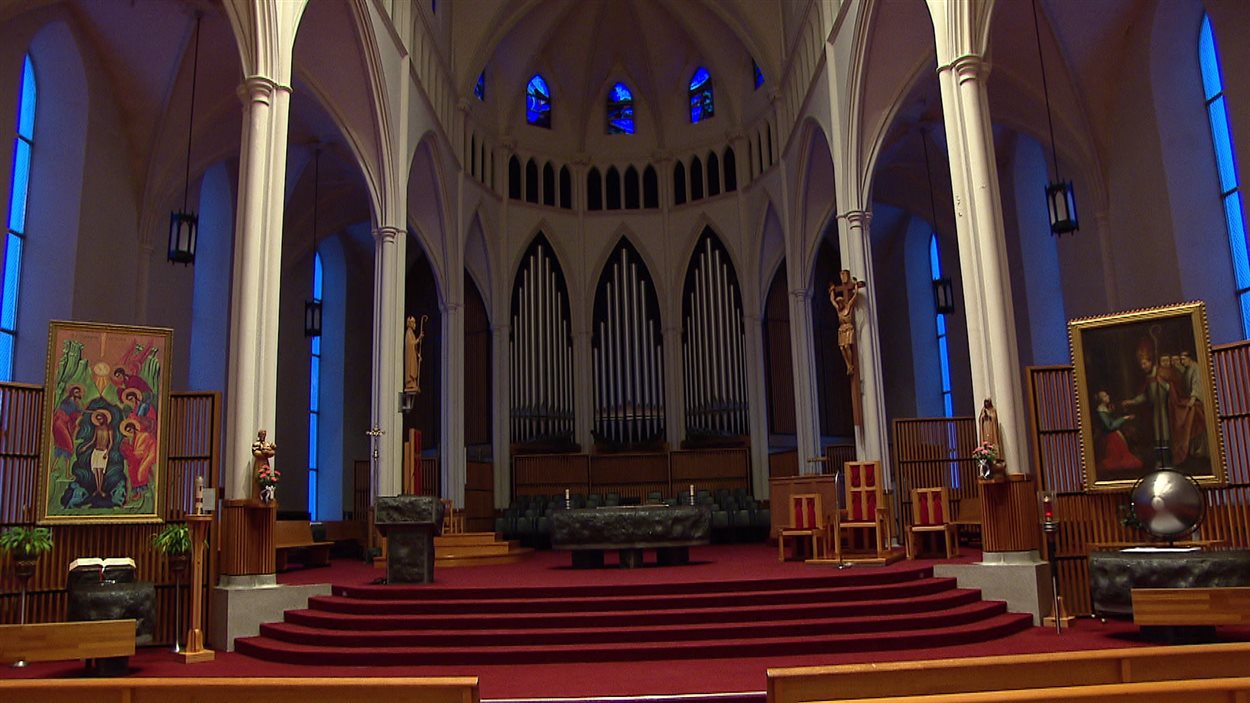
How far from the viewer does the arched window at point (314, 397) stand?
2233cm

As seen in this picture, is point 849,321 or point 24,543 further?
point 849,321

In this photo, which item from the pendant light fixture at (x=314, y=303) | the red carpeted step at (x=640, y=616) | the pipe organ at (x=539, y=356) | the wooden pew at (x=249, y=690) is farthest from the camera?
the pipe organ at (x=539, y=356)

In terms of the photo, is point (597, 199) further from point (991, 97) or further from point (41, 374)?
point (41, 374)

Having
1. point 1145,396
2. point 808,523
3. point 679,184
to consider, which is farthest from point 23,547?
point 679,184

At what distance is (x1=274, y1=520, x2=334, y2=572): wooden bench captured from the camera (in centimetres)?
1323

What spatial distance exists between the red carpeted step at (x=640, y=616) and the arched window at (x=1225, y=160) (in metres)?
7.54

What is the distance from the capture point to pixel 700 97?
23141 millimetres

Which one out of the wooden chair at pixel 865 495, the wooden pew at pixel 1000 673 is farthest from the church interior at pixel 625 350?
the wooden chair at pixel 865 495

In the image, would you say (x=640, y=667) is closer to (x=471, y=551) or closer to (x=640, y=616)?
(x=640, y=616)

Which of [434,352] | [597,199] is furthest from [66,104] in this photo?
[597,199]

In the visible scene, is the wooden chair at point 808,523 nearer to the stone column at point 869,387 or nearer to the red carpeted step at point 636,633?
the stone column at point 869,387

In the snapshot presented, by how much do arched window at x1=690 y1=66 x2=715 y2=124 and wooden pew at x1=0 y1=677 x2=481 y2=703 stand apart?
799 inches

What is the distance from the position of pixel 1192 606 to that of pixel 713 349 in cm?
1447

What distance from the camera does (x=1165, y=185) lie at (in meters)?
14.1
